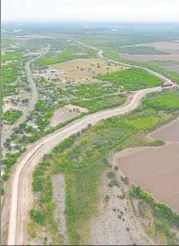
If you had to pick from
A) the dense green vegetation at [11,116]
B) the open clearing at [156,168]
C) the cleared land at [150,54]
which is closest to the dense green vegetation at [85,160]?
the open clearing at [156,168]

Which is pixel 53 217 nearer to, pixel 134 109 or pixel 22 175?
pixel 22 175

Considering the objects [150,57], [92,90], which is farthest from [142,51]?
[92,90]

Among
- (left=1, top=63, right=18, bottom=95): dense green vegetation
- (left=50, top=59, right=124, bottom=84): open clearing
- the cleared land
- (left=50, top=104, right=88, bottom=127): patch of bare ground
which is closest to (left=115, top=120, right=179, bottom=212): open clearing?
(left=50, top=104, right=88, bottom=127): patch of bare ground

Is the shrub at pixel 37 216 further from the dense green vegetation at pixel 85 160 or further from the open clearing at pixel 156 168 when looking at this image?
the open clearing at pixel 156 168

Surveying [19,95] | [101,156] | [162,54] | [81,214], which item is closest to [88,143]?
[101,156]

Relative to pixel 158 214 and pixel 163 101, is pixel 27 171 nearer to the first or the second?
pixel 158 214
